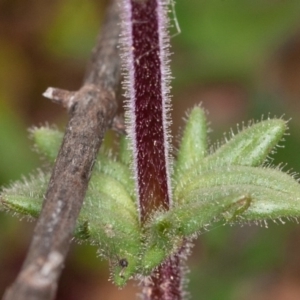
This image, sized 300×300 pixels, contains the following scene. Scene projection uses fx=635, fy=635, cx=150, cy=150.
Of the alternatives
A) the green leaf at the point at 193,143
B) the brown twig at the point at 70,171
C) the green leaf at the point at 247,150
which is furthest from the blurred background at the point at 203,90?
the green leaf at the point at 247,150

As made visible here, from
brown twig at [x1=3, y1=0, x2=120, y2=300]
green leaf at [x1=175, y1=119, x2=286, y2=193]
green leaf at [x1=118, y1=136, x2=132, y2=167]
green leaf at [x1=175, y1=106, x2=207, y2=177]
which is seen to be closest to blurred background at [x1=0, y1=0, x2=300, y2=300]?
brown twig at [x1=3, y1=0, x2=120, y2=300]

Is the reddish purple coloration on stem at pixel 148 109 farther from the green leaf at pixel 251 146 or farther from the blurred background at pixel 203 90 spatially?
the blurred background at pixel 203 90

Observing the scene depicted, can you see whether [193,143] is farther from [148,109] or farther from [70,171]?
[70,171]

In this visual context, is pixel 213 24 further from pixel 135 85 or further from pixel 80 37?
pixel 135 85

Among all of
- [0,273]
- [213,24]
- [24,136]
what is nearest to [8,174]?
[24,136]

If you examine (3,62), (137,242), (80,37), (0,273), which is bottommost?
(137,242)

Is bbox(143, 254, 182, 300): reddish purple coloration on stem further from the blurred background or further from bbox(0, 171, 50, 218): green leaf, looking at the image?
the blurred background

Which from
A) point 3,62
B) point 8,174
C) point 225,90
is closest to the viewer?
point 8,174

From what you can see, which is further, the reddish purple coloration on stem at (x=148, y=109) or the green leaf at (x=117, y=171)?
the green leaf at (x=117, y=171)
